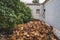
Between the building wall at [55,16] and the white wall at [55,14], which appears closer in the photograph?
the building wall at [55,16]

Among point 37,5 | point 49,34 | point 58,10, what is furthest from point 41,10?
point 49,34

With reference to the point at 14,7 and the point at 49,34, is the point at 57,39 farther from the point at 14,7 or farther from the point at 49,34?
the point at 14,7

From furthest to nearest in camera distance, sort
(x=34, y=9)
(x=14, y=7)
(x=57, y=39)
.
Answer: (x=34, y=9) < (x=14, y=7) < (x=57, y=39)

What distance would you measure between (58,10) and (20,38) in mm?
3982

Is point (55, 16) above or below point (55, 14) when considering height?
below

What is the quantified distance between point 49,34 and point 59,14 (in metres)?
2.10

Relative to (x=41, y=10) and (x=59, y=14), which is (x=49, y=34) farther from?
(x=41, y=10)

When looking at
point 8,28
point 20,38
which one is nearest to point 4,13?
point 8,28

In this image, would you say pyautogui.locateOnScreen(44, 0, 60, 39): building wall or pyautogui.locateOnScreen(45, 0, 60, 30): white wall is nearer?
pyautogui.locateOnScreen(44, 0, 60, 39): building wall

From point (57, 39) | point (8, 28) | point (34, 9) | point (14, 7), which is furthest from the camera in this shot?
point (34, 9)

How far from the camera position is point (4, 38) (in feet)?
29.0

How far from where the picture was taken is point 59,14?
1142 centimetres

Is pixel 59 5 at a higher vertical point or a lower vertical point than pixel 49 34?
higher

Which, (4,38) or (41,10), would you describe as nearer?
(4,38)
